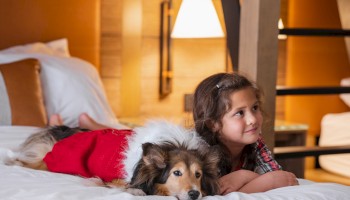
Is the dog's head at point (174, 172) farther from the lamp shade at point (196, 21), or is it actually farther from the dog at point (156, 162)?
the lamp shade at point (196, 21)

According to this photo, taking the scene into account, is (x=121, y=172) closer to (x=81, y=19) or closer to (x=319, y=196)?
(x=319, y=196)

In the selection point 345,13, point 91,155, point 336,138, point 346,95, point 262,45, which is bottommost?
point 336,138

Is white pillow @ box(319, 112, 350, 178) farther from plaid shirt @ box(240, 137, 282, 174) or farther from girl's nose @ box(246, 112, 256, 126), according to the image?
girl's nose @ box(246, 112, 256, 126)

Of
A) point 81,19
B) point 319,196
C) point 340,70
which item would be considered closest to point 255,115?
point 319,196

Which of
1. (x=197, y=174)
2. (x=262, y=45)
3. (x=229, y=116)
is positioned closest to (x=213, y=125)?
(x=229, y=116)

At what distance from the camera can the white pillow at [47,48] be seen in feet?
11.3

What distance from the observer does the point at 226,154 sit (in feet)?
6.40

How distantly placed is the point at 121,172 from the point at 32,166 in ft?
1.44

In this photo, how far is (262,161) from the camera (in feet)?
6.65

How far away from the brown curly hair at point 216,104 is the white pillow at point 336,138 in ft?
5.49

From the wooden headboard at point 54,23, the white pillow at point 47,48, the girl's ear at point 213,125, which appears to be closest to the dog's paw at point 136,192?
the girl's ear at point 213,125

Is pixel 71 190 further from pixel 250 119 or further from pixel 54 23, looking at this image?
pixel 54 23

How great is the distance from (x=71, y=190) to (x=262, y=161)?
0.75 metres

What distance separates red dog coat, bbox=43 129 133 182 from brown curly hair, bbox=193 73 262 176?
240mm
